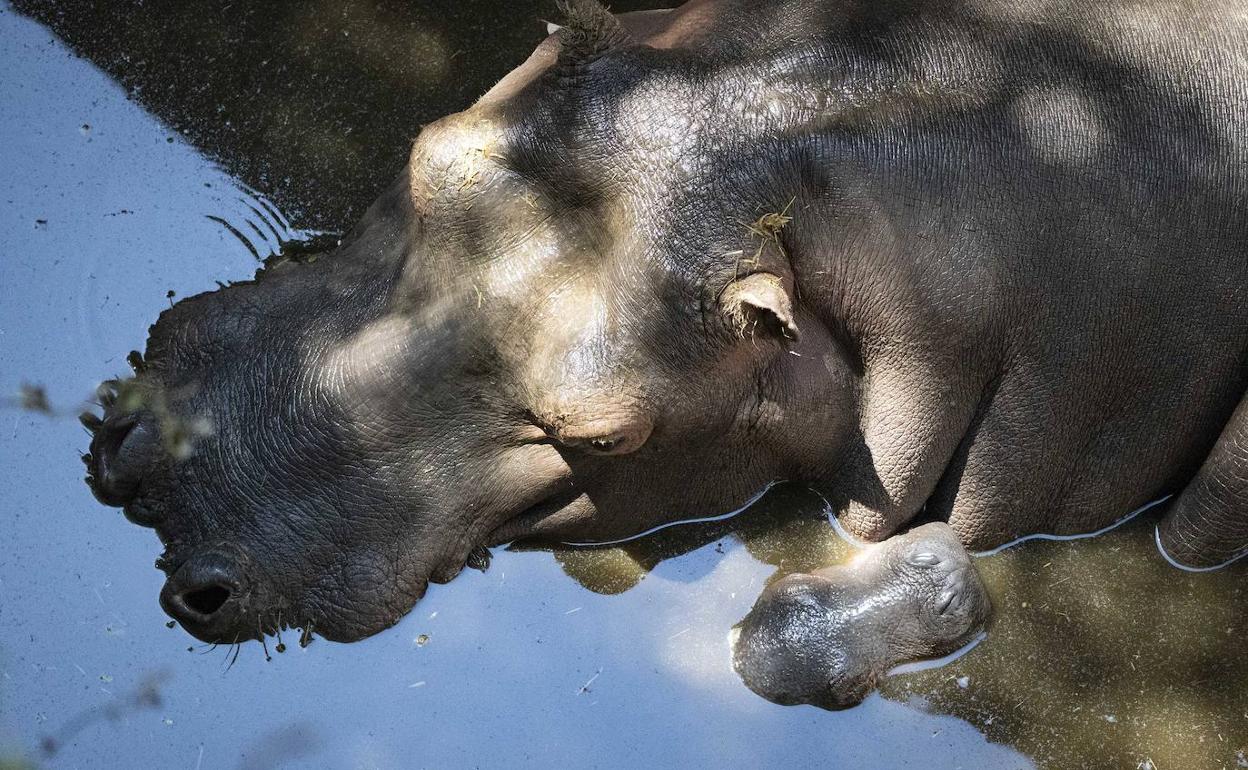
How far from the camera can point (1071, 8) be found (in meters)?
4.46

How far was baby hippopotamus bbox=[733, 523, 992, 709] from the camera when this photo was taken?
459 centimetres

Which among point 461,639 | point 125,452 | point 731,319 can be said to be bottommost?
point 461,639

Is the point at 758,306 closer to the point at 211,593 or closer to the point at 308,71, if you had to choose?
the point at 211,593

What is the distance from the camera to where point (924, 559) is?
4.65 m

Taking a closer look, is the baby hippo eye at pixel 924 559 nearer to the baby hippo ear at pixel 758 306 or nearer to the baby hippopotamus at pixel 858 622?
the baby hippopotamus at pixel 858 622

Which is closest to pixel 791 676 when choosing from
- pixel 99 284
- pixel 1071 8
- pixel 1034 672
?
pixel 1034 672

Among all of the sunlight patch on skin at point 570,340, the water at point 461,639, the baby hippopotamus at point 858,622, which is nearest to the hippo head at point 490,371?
the sunlight patch on skin at point 570,340

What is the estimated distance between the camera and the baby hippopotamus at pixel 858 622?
15.1ft

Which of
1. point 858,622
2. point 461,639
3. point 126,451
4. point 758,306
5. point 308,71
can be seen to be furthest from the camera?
point 308,71

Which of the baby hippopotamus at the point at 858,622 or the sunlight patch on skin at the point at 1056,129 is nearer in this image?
the sunlight patch on skin at the point at 1056,129

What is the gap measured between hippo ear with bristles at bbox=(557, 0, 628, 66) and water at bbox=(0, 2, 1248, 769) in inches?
63.5

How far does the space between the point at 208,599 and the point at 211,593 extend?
0.08 ft

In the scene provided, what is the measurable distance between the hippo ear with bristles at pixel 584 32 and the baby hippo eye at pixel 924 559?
2.00 meters

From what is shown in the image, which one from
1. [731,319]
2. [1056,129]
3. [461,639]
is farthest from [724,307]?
[461,639]
